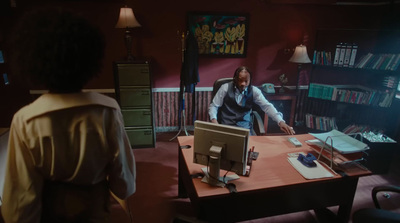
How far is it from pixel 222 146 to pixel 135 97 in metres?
2.05

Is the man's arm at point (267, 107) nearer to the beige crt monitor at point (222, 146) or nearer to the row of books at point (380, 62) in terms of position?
the beige crt monitor at point (222, 146)

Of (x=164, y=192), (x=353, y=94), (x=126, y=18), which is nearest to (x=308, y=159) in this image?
(x=164, y=192)

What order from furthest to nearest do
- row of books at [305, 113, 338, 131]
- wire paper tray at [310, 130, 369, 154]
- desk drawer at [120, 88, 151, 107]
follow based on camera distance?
1. row of books at [305, 113, 338, 131]
2. desk drawer at [120, 88, 151, 107]
3. wire paper tray at [310, 130, 369, 154]

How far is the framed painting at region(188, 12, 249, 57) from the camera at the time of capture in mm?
3770

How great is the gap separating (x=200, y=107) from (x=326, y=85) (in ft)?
6.60

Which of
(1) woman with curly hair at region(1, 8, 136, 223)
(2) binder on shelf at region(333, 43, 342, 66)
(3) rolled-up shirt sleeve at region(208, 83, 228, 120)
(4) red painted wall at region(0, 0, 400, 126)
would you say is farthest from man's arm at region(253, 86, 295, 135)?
(1) woman with curly hair at region(1, 8, 136, 223)

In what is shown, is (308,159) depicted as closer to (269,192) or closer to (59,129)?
(269,192)

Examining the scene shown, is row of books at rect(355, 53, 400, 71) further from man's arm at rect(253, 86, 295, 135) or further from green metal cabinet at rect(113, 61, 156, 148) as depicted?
green metal cabinet at rect(113, 61, 156, 148)

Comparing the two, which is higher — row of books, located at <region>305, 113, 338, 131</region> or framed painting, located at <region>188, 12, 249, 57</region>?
framed painting, located at <region>188, 12, 249, 57</region>

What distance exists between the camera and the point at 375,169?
3121 mm

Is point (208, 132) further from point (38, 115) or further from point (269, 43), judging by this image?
point (269, 43)

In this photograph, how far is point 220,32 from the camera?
387 cm

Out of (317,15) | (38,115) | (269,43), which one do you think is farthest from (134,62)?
(317,15)

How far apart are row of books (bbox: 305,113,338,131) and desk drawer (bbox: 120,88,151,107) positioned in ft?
8.56
